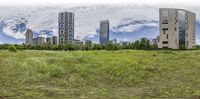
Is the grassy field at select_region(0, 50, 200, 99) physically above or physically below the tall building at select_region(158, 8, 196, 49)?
below

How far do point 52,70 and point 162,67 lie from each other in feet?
20.2

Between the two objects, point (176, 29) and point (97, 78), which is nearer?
point (97, 78)

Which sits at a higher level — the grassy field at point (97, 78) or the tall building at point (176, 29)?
the tall building at point (176, 29)

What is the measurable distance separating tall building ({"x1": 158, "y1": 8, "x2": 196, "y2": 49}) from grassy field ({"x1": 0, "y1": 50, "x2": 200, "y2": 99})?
6408 centimetres

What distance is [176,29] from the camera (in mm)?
94188

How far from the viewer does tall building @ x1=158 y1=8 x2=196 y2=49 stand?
289 feet

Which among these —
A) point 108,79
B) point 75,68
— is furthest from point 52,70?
point 108,79

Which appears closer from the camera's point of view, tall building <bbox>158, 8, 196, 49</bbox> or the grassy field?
the grassy field

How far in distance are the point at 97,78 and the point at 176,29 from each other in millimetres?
77583

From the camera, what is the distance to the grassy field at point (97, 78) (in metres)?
16.0

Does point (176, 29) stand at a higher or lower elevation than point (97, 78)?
higher

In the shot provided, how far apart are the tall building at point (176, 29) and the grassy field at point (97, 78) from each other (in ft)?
210

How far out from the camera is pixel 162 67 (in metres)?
21.7

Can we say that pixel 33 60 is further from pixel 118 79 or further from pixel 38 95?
pixel 38 95
